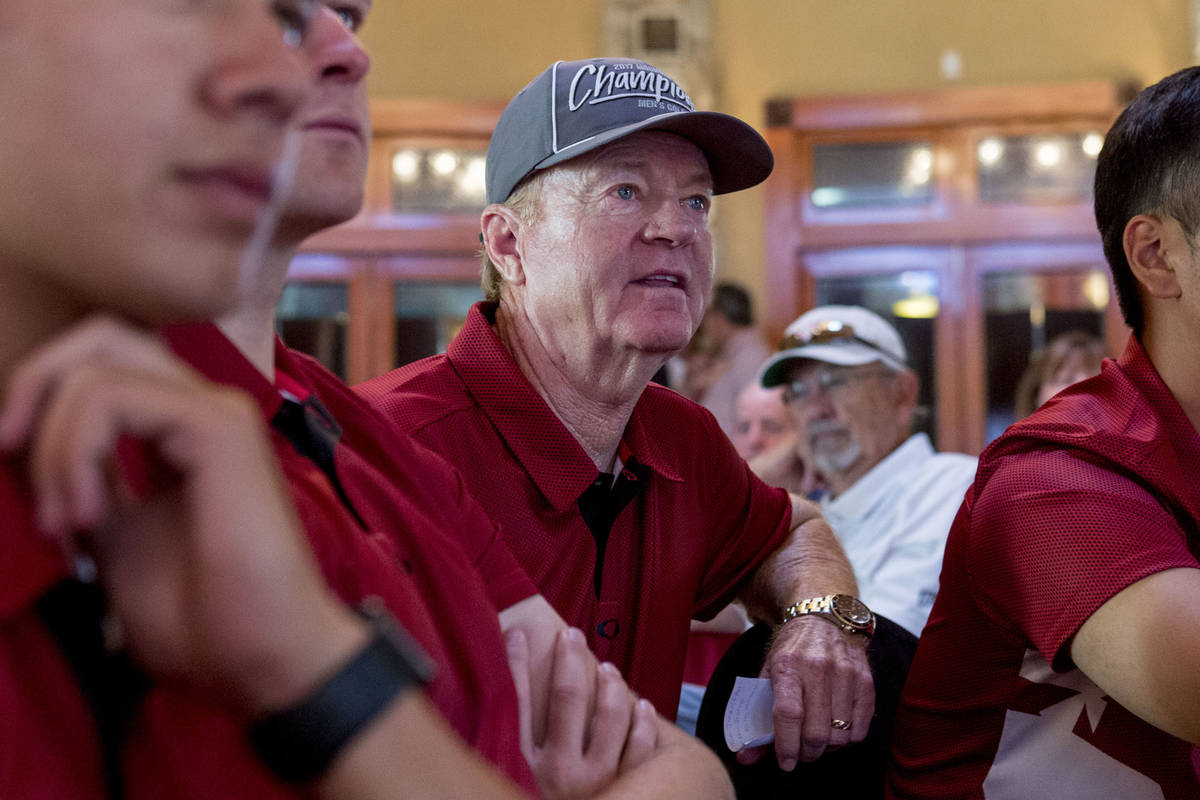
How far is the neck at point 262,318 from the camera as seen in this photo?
81cm

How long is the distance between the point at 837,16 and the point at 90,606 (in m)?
6.57

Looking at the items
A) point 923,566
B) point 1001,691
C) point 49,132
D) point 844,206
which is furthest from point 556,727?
point 844,206

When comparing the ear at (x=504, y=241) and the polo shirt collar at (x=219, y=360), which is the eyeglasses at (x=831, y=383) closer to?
the ear at (x=504, y=241)

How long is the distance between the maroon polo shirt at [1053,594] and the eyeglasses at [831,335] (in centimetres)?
159

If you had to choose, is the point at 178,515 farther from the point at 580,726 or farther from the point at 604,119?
the point at 604,119

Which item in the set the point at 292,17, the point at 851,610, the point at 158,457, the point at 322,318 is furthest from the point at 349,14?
the point at 322,318

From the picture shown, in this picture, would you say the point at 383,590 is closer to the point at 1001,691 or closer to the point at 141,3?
the point at 141,3

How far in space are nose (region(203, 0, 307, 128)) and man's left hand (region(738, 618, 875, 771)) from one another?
1.17m

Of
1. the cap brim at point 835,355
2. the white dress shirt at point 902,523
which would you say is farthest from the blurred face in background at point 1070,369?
the white dress shirt at point 902,523

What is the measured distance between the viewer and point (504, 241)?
1909 mm

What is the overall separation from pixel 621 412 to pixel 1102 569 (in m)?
0.73

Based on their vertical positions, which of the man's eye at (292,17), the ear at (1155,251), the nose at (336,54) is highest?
the nose at (336,54)

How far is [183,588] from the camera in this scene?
536 millimetres

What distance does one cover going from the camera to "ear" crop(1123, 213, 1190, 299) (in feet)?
5.18
